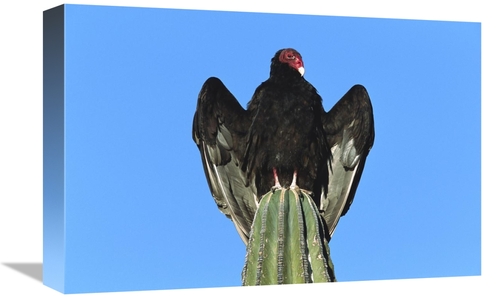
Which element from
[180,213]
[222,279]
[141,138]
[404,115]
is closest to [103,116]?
[141,138]

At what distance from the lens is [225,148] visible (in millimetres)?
10156

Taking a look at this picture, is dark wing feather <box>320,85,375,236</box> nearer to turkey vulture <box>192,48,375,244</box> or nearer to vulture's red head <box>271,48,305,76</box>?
turkey vulture <box>192,48,375,244</box>

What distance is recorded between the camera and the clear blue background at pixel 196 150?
935 centimetres

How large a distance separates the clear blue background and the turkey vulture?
0.38ft

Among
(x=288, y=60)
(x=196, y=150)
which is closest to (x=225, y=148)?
(x=196, y=150)

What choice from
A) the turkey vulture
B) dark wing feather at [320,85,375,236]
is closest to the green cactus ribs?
the turkey vulture

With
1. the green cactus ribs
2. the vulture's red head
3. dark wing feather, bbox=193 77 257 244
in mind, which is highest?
the vulture's red head

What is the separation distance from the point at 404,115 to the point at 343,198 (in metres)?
1.04

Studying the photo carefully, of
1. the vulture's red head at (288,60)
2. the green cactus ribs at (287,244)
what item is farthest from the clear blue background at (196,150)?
the green cactus ribs at (287,244)

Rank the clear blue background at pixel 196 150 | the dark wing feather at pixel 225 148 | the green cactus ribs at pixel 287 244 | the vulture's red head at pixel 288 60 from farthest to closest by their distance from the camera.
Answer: the vulture's red head at pixel 288 60, the dark wing feather at pixel 225 148, the green cactus ribs at pixel 287 244, the clear blue background at pixel 196 150

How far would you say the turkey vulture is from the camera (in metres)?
10.0

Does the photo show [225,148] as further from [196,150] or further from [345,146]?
[345,146]

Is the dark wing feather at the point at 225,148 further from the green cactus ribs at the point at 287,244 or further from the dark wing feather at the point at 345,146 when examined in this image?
the dark wing feather at the point at 345,146

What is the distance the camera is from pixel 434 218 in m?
10.9
